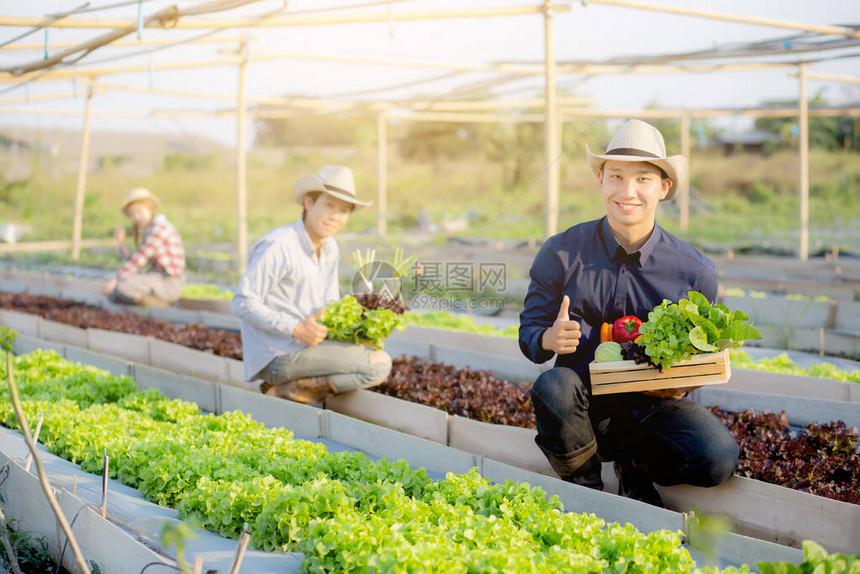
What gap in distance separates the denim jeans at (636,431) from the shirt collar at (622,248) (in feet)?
1.61

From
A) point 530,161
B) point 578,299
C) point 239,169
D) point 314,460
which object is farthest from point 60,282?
point 530,161

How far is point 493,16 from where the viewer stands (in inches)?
239

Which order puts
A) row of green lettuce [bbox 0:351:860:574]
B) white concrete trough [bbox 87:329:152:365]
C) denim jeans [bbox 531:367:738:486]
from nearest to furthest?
row of green lettuce [bbox 0:351:860:574], denim jeans [bbox 531:367:738:486], white concrete trough [bbox 87:329:152:365]

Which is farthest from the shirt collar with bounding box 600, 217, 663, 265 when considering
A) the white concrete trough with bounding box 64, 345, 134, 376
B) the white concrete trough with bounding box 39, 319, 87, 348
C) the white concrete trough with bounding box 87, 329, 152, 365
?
the white concrete trough with bounding box 39, 319, 87, 348

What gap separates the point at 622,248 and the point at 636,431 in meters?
0.70

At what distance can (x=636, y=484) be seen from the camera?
2.99m

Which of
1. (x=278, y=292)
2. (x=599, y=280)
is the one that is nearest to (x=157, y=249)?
(x=278, y=292)

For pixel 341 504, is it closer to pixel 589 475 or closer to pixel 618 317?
pixel 589 475

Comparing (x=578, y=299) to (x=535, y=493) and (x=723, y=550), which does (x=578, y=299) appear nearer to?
(x=535, y=493)

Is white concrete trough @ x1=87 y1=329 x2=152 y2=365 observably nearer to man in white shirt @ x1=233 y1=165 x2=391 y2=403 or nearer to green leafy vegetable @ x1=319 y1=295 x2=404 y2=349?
man in white shirt @ x1=233 y1=165 x2=391 y2=403

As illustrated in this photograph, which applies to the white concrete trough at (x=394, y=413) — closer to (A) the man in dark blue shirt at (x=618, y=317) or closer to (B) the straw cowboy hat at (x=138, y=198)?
(A) the man in dark blue shirt at (x=618, y=317)

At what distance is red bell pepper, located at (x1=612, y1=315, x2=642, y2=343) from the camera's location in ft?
9.31

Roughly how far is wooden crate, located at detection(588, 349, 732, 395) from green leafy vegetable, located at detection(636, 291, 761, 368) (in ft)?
0.12

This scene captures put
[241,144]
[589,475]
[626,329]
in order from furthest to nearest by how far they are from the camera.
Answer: [241,144] → [589,475] → [626,329]
